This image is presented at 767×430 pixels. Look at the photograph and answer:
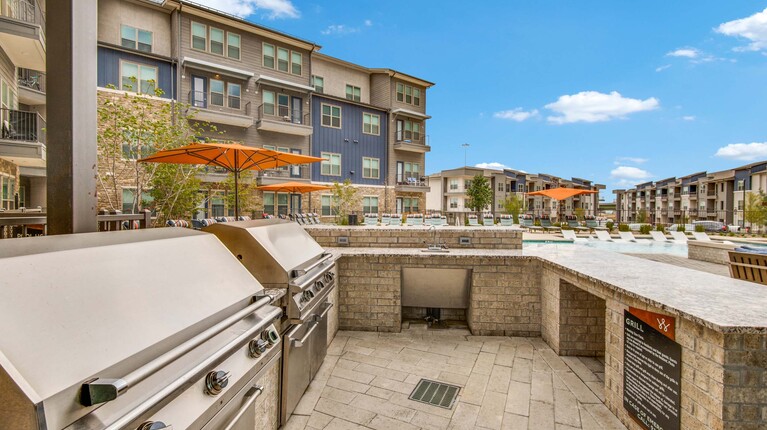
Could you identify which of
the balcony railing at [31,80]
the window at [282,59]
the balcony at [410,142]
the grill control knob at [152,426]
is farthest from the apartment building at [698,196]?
the balcony railing at [31,80]

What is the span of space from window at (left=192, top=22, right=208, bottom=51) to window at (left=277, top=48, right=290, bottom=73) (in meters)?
3.60

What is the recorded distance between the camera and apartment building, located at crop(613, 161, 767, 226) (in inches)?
1380

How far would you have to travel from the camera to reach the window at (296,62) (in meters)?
19.0

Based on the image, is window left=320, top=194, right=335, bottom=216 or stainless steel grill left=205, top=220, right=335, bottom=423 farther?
window left=320, top=194, right=335, bottom=216

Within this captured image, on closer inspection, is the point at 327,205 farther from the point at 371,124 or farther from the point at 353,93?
the point at 353,93

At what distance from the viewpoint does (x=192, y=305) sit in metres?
1.74

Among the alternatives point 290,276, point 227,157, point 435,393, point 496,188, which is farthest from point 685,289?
point 496,188

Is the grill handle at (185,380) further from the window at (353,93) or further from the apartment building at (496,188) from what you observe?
the apartment building at (496,188)

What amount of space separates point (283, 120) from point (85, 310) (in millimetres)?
18181

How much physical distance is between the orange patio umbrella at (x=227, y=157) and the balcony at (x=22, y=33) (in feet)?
16.1

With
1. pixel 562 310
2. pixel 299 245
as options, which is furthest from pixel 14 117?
pixel 562 310

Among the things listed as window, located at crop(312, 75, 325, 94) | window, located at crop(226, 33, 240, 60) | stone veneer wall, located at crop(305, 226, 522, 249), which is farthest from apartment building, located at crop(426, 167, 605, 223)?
stone veneer wall, located at crop(305, 226, 522, 249)

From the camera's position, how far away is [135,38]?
15086 mm

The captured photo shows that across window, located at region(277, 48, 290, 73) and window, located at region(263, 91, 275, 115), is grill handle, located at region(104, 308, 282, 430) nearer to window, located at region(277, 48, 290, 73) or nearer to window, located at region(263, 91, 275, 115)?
window, located at region(263, 91, 275, 115)
